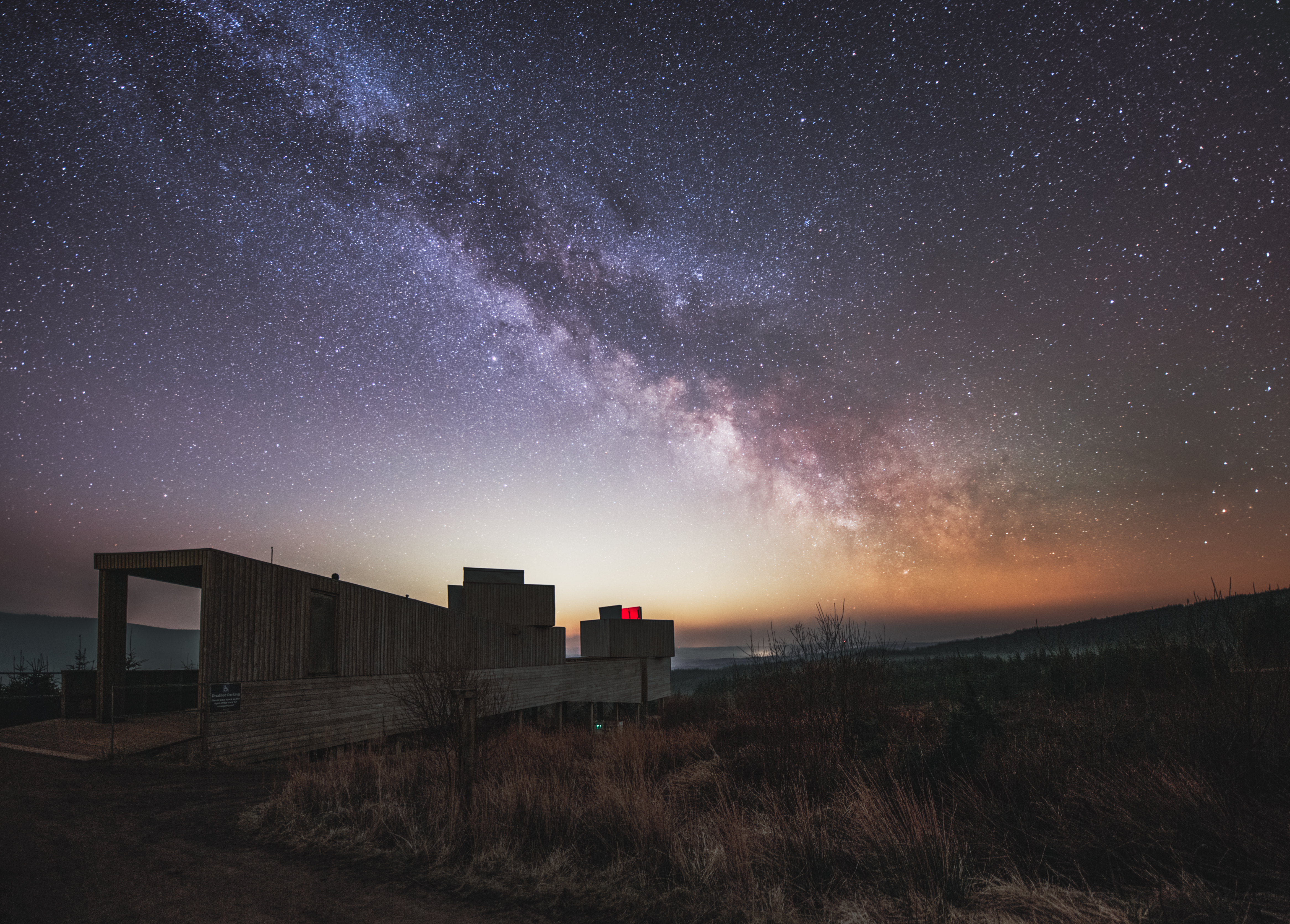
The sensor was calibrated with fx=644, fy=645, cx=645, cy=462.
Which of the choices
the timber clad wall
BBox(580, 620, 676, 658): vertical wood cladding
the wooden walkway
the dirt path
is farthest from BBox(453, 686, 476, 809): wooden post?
BBox(580, 620, 676, 658): vertical wood cladding

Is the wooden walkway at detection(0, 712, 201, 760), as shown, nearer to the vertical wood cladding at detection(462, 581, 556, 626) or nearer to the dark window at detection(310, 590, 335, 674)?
the dark window at detection(310, 590, 335, 674)

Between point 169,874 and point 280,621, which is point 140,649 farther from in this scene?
point 169,874

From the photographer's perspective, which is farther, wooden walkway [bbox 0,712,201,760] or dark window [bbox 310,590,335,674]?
dark window [bbox 310,590,335,674]

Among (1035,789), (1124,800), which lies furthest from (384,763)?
(1124,800)

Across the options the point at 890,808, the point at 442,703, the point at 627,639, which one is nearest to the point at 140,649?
the point at 627,639

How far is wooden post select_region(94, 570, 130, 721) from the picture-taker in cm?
1410

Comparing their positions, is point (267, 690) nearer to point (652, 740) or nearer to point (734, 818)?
point (652, 740)

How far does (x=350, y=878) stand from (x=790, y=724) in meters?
→ 6.12

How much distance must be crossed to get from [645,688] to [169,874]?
33357mm

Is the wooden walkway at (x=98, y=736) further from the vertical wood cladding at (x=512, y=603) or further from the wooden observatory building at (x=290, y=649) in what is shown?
the vertical wood cladding at (x=512, y=603)

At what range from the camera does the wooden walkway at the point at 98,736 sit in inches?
460

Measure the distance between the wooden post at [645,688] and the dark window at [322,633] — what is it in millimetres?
23349

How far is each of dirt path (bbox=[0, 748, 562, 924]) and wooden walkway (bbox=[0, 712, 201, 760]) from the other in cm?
322

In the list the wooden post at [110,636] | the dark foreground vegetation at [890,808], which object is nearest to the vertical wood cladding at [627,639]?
the wooden post at [110,636]
